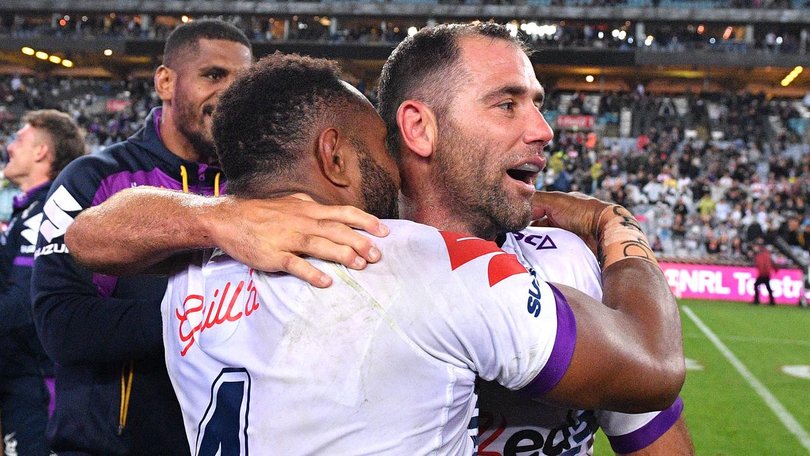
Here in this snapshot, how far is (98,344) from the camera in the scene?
7.61ft

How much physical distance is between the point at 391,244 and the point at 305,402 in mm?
346

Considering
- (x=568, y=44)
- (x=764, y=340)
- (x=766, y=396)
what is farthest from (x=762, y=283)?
(x=568, y=44)

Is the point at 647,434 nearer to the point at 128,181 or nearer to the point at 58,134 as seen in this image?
the point at 128,181

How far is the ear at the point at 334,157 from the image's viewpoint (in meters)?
1.74

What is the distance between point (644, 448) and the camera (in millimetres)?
2070

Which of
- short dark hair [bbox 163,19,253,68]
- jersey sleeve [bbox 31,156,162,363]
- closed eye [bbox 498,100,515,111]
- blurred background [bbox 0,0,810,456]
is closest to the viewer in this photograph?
closed eye [bbox 498,100,515,111]

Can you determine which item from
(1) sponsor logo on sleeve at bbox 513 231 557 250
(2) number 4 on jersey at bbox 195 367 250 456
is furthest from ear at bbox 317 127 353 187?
(1) sponsor logo on sleeve at bbox 513 231 557 250

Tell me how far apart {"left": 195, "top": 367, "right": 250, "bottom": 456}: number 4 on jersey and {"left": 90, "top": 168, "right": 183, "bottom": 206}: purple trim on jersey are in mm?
1236

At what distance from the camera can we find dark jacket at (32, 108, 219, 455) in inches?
91.7

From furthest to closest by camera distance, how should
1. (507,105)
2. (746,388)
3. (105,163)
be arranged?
(746,388) < (105,163) < (507,105)

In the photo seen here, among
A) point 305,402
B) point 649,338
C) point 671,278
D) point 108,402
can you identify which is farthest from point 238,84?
point 671,278

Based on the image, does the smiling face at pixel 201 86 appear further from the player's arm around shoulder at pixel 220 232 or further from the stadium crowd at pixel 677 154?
the stadium crowd at pixel 677 154

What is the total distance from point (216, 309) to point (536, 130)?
3.08 ft

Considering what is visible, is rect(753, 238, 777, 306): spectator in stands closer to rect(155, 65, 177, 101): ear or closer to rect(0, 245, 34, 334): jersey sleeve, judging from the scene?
rect(0, 245, 34, 334): jersey sleeve
